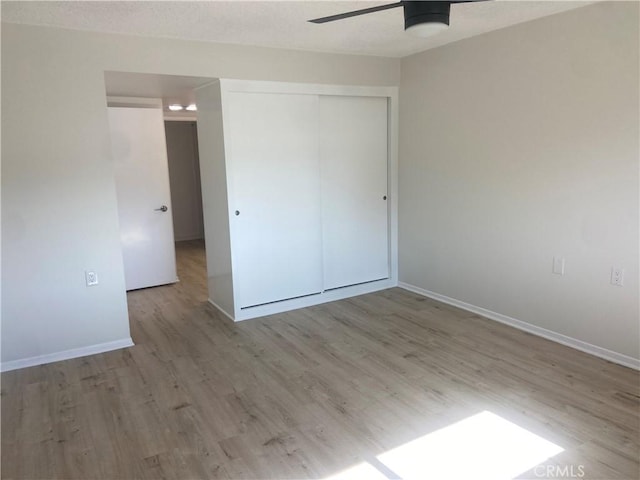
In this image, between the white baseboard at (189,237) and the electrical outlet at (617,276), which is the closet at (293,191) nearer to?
the electrical outlet at (617,276)

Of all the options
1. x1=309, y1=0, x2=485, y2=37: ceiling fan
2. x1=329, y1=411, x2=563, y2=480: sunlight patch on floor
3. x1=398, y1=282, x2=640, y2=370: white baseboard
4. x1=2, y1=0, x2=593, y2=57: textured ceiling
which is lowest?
x1=329, y1=411, x2=563, y2=480: sunlight patch on floor

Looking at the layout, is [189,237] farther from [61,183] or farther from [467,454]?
[467,454]

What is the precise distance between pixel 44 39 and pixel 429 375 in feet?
11.3

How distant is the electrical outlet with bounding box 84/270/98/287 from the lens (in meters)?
3.45

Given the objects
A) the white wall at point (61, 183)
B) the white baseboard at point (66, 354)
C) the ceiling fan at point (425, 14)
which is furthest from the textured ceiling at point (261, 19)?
the white baseboard at point (66, 354)

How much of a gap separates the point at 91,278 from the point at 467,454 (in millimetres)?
2848

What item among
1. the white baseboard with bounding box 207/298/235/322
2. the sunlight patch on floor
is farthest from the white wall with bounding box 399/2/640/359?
the white baseboard with bounding box 207/298/235/322

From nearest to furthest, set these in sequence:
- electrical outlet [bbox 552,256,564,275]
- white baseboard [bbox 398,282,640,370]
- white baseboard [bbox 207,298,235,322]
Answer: white baseboard [bbox 398,282,640,370]
electrical outlet [bbox 552,256,564,275]
white baseboard [bbox 207,298,235,322]

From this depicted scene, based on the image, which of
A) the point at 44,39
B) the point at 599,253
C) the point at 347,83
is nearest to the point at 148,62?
the point at 44,39

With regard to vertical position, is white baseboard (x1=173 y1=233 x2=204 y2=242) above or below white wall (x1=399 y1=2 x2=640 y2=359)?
below

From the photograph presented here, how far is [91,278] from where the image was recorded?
11.4ft

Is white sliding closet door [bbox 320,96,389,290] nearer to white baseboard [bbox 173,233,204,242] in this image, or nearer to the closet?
the closet

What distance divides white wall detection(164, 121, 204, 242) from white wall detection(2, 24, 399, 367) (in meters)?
4.65

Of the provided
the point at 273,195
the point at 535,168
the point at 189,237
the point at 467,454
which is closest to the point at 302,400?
the point at 467,454
